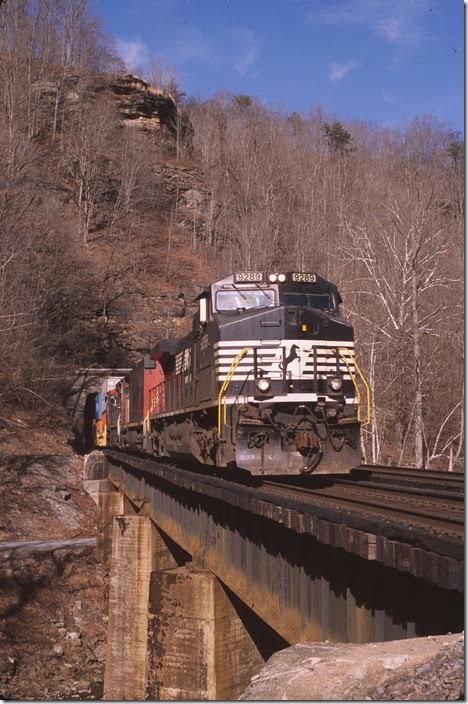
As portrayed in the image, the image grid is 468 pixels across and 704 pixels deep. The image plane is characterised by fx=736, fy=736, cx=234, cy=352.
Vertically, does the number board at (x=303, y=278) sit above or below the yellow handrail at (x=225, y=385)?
above

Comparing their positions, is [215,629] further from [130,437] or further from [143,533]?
[130,437]

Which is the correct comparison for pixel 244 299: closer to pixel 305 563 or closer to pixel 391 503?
pixel 391 503

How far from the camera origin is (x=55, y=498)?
31734 mm

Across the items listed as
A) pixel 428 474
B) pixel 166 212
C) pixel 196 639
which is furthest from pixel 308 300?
pixel 166 212

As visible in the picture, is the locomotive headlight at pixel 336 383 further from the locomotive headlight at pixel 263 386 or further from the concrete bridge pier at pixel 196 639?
the concrete bridge pier at pixel 196 639

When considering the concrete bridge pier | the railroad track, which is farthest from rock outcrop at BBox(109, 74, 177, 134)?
the railroad track

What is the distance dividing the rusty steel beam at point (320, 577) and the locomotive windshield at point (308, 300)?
3.62 m

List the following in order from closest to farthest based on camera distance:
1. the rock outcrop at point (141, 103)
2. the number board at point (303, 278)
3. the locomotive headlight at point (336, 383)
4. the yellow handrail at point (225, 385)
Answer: the yellow handrail at point (225, 385) < the locomotive headlight at point (336, 383) < the number board at point (303, 278) < the rock outcrop at point (141, 103)

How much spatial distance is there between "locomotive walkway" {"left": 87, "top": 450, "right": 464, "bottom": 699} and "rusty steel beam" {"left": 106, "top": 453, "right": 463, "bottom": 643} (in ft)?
0.04

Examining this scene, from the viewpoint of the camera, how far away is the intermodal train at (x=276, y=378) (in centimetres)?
1148

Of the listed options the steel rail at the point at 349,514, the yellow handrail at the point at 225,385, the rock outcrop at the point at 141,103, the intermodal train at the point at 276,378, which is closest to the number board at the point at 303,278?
the intermodal train at the point at 276,378

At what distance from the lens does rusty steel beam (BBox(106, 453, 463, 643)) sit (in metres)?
5.38

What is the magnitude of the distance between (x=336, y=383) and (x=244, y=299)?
7.76ft

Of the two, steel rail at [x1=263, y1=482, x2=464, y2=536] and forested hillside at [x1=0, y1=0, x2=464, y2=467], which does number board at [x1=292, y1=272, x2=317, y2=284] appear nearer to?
steel rail at [x1=263, y1=482, x2=464, y2=536]
